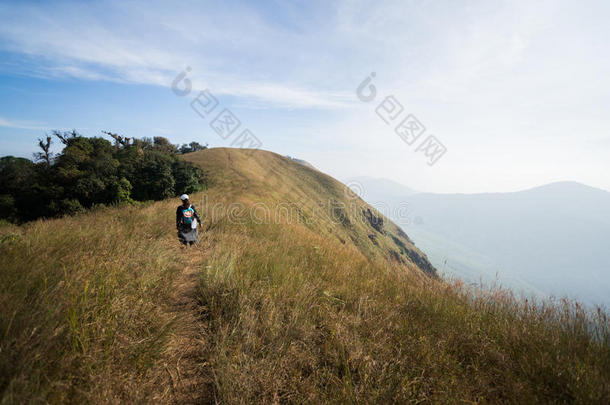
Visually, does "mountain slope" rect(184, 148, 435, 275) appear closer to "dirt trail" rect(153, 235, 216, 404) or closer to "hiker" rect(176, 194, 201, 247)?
"hiker" rect(176, 194, 201, 247)

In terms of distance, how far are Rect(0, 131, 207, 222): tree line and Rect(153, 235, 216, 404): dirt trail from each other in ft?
103

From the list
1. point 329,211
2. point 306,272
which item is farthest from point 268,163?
point 306,272

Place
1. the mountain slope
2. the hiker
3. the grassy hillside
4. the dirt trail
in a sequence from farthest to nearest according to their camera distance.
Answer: the mountain slope < the hiker < the dirt trail < the grassy hillside

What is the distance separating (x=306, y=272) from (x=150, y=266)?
2.68 metres

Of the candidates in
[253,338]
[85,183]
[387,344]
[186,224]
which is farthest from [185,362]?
[85,183]

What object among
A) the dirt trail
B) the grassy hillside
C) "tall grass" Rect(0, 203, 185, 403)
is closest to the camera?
"tall grass" Rect(0, 203, 185, 403)

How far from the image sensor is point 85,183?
29.5m

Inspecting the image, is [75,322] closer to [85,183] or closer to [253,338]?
[253,338]

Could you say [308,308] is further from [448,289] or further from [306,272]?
[448,289]

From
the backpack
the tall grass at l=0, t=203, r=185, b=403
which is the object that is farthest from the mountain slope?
the tall grass at l=0, t=203, r=185, b=403

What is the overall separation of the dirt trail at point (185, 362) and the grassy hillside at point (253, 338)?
1cm

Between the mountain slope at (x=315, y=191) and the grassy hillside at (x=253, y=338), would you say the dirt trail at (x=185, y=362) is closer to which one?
the grassy hillside at (x=253, y=338)

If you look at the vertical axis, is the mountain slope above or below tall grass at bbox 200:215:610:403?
above

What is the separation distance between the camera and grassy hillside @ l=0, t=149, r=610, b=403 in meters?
1.81
